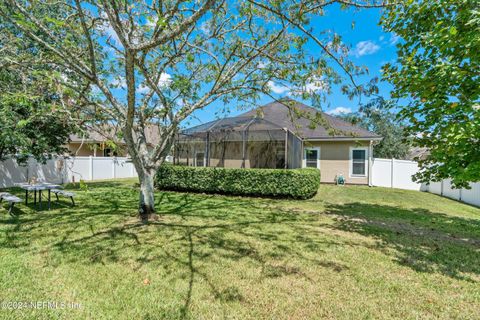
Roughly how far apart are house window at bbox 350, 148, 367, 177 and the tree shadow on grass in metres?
6.03

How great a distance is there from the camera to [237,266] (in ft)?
12.0

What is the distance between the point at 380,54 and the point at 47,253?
322 inches

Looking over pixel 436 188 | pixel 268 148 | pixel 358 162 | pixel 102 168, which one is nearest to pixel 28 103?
pixel 268 148

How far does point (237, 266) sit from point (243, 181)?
6900 millimetres

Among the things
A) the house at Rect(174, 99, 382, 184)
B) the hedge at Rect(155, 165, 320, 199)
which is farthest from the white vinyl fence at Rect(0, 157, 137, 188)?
the house at Rect(174, 99, 382, 184)

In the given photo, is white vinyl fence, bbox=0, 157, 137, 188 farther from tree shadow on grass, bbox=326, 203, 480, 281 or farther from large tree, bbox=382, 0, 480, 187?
large tree, bbox=382, 0, 480, 187

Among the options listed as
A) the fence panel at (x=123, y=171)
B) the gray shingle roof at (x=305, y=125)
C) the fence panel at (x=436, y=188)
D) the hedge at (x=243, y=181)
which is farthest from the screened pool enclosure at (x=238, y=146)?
the fence panel at (x=123, y=171)

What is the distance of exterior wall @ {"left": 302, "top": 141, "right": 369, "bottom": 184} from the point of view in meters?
14.9

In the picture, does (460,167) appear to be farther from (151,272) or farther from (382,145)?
(382,145)

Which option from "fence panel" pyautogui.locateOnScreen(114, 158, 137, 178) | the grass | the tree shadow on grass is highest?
"fence panel" pyautogui.locateOnScreen(114, 158, 137, 178)

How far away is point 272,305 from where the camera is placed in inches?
108

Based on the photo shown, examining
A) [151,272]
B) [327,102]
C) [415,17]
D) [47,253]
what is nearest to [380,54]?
[415,17]

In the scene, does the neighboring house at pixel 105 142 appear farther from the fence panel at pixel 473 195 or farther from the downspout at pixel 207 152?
the fence panel at pixel 473 195

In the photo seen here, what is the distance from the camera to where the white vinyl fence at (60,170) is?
11833 millimetres
